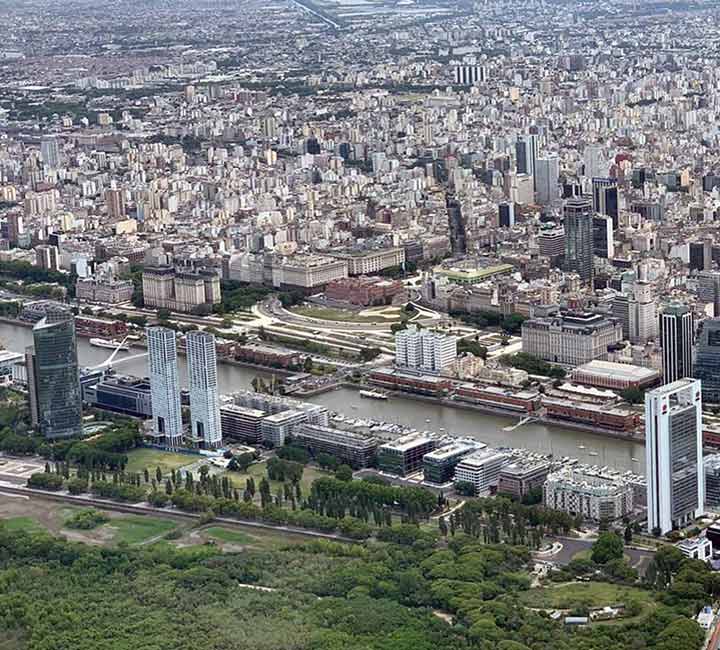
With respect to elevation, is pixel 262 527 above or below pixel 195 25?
below

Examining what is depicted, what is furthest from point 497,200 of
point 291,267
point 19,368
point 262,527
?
point 262,527

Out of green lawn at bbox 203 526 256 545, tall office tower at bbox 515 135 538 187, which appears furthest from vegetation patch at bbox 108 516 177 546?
tall office tower at bbox 515 135 538 187

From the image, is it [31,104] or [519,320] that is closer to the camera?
[519,320]

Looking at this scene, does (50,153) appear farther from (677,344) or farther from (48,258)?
(677,344)

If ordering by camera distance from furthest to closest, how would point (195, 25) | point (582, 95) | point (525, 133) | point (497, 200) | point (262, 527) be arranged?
point (195, 25) → point (582, 95) → point (525, 133) → point (497, 200) → point (262, 527)

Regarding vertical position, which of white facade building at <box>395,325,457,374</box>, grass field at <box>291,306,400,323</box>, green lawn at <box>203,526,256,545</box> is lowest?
green lawn at <box>203,526,256,545</box>

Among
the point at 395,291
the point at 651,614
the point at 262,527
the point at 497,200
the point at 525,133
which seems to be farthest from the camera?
the point at 525,133

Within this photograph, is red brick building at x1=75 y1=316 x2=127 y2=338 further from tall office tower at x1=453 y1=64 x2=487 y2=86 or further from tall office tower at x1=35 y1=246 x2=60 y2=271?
tall office tower at x1=453 y1=64 x2=487 y2=86

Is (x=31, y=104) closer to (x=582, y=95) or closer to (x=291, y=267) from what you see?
(x=582, y=95)
